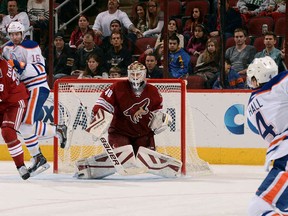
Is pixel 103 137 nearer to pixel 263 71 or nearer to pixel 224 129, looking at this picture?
pixel 224 129

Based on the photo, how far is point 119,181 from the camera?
309 inches

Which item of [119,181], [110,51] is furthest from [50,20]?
[119,181]

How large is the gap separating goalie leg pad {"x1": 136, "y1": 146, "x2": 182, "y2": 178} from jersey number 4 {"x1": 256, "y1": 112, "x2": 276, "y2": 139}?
315cm

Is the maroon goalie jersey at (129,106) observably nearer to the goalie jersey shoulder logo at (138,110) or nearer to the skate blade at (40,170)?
the goalie jersey shoulder logo at (138,110)

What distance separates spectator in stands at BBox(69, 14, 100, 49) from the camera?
→ 33.7 feet

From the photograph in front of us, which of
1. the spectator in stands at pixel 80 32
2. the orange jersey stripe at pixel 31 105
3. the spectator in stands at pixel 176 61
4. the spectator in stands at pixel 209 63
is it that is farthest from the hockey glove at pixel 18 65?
the spectator in stands at pixel 80 32

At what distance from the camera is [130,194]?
6.85m

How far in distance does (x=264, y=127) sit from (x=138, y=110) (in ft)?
10.9

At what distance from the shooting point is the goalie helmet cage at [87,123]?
326 inches

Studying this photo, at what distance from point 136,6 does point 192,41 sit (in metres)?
0.84

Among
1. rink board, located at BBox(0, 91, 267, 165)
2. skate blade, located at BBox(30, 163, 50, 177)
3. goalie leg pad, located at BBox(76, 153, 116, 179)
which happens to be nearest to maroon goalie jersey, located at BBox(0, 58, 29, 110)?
skate blade, located at BBox(30, 163, 50, 177)

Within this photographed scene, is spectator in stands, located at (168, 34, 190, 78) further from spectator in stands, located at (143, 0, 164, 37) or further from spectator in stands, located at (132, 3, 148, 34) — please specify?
spectator in stands, located at (132, 3, 148, 34)

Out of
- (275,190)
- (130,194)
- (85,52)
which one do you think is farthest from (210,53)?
(275,190)

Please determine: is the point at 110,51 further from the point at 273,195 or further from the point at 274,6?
the point at 273,195
